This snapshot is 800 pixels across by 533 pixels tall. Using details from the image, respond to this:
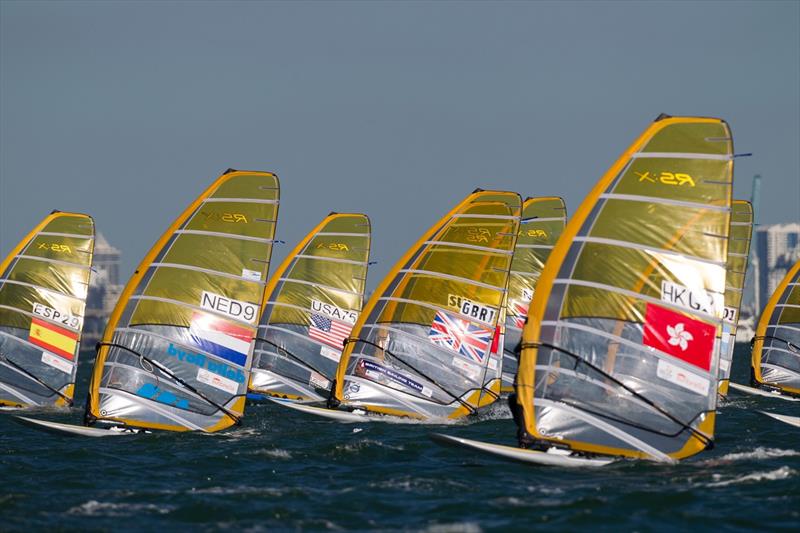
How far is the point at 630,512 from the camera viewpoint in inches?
618

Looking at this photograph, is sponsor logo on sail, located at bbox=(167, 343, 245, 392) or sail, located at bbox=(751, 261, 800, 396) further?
sail, located at bbox=(751, 261, 800, 396)

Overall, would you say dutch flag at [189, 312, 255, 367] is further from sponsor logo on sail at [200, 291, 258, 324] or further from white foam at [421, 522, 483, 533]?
white foam at [421, 522, 483, 533]

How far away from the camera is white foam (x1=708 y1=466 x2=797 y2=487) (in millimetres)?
17688

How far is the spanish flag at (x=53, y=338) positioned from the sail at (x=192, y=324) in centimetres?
599

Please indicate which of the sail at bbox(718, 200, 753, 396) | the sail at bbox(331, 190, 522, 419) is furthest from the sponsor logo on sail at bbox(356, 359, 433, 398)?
the sail at bbox(718, 200, 753, 396)

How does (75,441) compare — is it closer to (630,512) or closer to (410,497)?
(410,497)

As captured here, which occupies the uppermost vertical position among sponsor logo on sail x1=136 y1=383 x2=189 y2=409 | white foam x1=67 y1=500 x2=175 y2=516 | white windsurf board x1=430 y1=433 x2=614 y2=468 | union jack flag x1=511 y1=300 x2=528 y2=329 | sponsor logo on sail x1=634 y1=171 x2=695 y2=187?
sponsor logo on sail x1=634 y1=171 x2=695 y2=187

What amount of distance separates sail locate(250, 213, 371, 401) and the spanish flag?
18.5ft

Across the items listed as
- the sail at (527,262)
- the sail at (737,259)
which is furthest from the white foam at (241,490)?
the sail at (737,259)

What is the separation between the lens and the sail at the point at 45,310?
2909cm

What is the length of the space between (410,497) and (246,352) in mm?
7584

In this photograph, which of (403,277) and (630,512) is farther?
(403,277)

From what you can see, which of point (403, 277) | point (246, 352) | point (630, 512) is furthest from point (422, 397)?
point (630, 512)

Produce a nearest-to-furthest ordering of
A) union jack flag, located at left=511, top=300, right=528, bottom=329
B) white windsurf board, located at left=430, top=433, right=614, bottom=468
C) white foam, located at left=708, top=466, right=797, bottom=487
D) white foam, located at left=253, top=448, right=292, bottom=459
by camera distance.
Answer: white foam, located at left=708, top=466, right=797, bottom=487
white windsurf board, located at left=430, top=433, right=614, bottom=468
white foam, located at left=253, top=448, right=292, bottom=459
union jack flag, located at left=511, top=300, right=528, bottom=329
